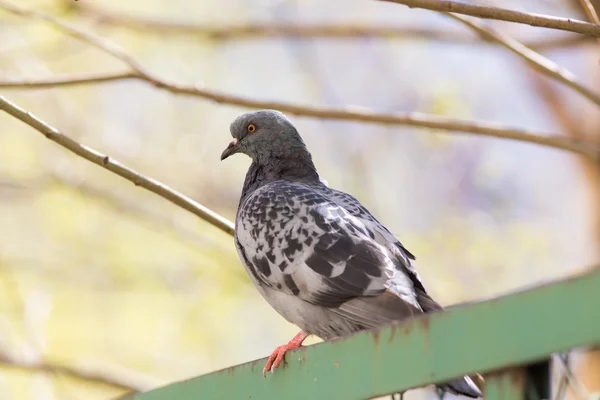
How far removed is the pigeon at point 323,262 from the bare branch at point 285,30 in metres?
3.70

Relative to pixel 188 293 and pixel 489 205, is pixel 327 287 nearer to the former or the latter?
pixel 188 293

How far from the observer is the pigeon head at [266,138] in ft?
20.3

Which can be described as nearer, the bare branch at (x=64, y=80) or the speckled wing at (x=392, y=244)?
the speckled wing at (x=392, y=244)

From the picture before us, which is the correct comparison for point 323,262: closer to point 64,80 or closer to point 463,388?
point 463,388

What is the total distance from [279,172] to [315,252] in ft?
4.75

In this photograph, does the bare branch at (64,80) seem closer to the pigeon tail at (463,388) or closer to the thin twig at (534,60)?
the thin twig at (534,60)

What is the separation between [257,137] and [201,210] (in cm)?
126

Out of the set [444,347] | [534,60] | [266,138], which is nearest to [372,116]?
[266,138]

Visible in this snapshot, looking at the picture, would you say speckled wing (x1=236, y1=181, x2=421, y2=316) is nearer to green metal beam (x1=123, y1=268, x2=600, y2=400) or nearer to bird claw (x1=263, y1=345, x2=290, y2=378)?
bird claw (x1=263, y1=345, x2=290, y2=378)

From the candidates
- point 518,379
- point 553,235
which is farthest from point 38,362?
point 553,235

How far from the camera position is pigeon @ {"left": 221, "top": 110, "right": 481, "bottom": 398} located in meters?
4.44

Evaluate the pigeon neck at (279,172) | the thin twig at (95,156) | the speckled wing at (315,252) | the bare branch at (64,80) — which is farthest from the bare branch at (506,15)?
the bare branch at (64,80)

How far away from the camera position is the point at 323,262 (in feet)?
15.4

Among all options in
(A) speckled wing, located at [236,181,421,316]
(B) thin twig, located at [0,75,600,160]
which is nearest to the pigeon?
(A) speckled wing, located at [236,181,421,316]
